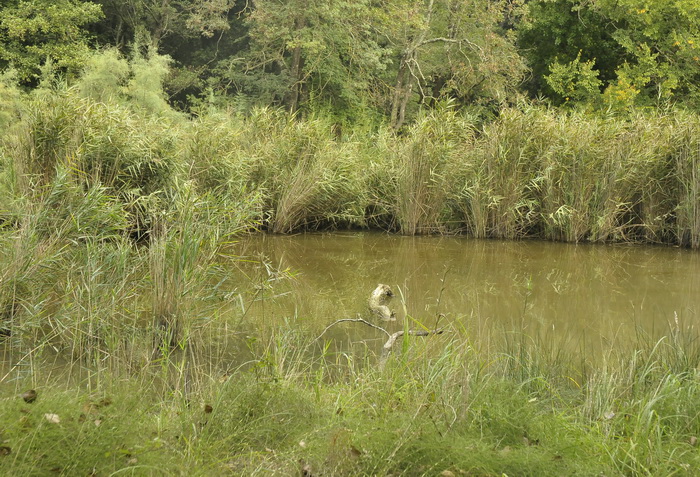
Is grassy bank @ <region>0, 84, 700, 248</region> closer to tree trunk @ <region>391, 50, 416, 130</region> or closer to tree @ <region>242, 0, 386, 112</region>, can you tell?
tree @ <region>242, 0, 386, 112</region>

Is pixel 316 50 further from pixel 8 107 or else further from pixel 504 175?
pixel 504 175

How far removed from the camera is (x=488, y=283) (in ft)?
23.4

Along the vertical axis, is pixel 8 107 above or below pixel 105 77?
below

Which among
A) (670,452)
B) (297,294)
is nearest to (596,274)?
(297,294)

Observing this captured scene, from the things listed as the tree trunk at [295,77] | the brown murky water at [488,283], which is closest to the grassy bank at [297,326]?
the brown murky water at [488,283]

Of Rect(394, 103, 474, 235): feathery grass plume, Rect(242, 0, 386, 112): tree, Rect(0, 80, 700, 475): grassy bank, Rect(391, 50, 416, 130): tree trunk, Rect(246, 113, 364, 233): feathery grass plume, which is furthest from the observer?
Rect(391, 50, 416, 130): tree trunk

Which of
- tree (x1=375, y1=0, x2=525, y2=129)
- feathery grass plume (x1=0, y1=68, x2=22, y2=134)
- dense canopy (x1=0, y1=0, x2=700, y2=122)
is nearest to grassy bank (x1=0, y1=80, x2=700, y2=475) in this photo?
feathery grass plume (x1=0, y1=68, x2=22, y2=134)

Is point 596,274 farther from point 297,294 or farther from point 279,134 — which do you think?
point 279,134

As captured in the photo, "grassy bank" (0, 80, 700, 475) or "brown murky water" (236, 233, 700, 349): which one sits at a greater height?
"grassy bank" (0, 80, 700, 475)

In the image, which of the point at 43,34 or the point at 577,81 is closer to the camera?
the point at 577,81

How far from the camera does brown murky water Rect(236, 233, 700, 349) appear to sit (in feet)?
17.8

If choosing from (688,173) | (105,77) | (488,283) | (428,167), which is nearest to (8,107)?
(105,77)

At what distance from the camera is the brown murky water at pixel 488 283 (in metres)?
5.42

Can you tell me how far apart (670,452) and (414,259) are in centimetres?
595
